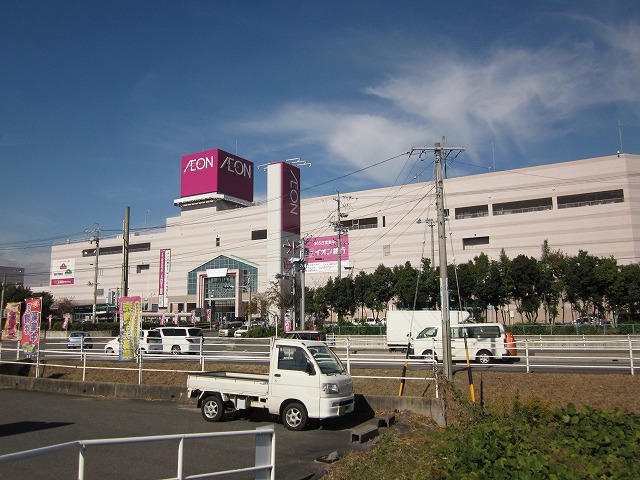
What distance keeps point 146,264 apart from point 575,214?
72943mm

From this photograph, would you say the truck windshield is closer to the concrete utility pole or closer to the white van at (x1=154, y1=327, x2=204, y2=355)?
the concrete utility pole

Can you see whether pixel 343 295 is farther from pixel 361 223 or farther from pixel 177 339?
pixel 361 223

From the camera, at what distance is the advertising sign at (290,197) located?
71.1 metres

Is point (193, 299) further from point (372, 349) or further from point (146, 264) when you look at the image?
point (372, 349)

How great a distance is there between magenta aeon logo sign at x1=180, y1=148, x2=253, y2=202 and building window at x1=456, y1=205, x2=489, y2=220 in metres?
39.0

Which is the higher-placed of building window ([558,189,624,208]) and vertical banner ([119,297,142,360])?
building window ([558,189,624,208])

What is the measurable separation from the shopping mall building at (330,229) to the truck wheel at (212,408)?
35574 mm

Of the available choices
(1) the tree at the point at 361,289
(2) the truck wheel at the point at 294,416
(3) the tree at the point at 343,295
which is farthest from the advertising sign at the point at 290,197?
(2) the truck wheel at the point at 294,416

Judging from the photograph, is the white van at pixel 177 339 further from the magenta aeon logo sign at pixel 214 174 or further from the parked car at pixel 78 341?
the magenta aeon logo sign at pixel 214 174

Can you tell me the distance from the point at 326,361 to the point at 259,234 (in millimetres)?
74567

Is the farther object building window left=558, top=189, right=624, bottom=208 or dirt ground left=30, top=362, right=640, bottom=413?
building window left=558, top=189, right=624, bottom=208

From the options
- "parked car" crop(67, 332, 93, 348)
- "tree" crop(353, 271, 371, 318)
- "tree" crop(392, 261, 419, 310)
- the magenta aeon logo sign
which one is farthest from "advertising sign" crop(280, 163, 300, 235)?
"parked car" crop(67, 332, 93, 348)

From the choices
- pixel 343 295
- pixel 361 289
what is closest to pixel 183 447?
pixel 343 295

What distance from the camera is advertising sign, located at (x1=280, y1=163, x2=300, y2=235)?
233 ft
